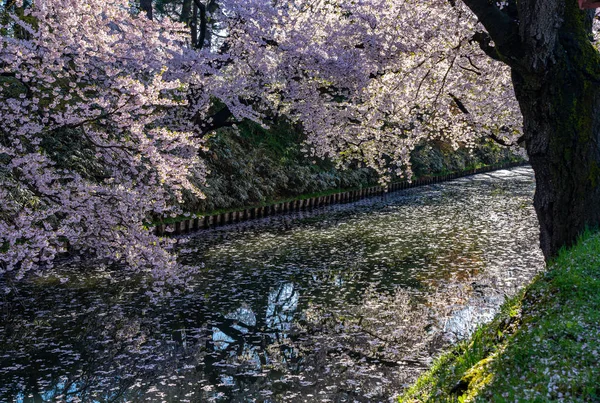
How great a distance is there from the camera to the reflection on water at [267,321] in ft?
28.2

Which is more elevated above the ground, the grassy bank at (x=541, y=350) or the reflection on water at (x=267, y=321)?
the grassy bank at (x=541, y=350)

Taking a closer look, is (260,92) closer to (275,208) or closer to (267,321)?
(275,208)

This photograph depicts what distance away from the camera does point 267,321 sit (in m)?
11.6

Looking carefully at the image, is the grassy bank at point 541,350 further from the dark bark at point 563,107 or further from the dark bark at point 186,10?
the dark bark at point 186,10

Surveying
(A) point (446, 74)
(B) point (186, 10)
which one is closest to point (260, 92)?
(A) point (446, 74)

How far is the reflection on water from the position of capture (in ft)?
Answer: 28.2

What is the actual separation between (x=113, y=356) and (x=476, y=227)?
1704 centimetres

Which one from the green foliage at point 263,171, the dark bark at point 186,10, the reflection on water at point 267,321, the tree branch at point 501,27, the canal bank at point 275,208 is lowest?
the reflection on water at point 267,321

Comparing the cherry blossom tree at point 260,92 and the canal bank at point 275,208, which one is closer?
the cherry blossom tree at point 260,92

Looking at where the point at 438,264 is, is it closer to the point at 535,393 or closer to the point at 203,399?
the point at 203,399

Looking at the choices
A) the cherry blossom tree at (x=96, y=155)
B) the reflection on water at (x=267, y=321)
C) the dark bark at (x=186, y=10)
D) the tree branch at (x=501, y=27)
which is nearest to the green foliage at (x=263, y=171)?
the reflection on water at (x=267, y=321)

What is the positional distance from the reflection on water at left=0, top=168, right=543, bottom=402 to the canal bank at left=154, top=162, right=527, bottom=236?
1.50 metres

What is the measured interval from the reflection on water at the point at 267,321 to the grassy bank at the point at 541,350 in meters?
1.98

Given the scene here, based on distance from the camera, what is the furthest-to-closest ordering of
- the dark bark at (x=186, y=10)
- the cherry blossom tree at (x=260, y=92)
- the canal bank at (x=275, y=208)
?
1. the dark bark at (x=186, y=10)
2. the canal bank at (x=275, y=208)
3. the cherry blossom tree at (x=260, y=92)
